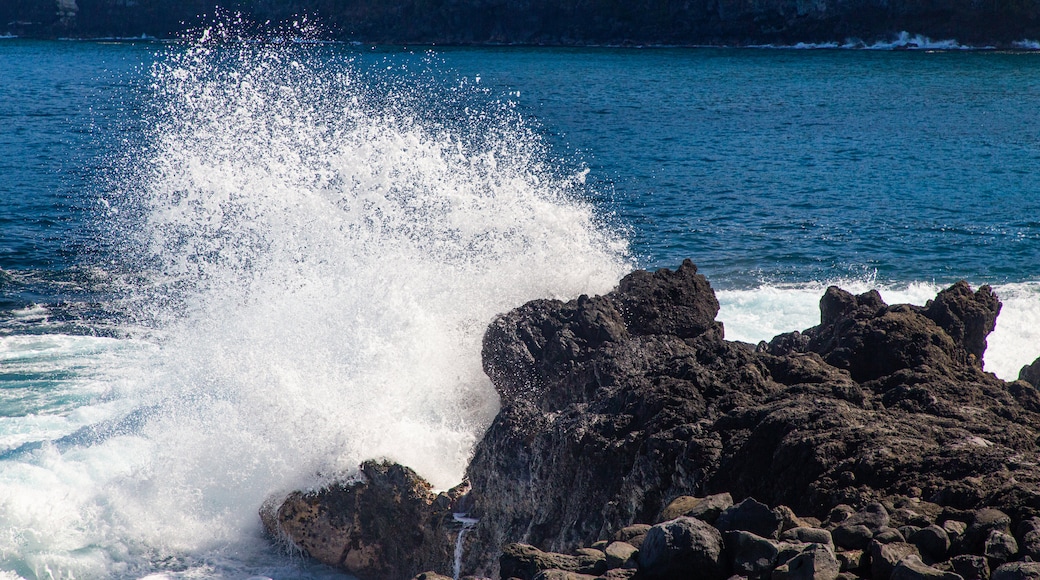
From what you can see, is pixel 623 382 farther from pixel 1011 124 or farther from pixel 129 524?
pixel 1011 124

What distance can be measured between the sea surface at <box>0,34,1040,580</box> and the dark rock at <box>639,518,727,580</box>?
559cm

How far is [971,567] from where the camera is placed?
624 centimetres

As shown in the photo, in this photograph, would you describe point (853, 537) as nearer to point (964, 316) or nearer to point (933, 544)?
point (933, 544)

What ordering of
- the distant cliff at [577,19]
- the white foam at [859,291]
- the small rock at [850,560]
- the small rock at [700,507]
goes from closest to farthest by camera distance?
the small rock at [850,560], the small rock at [700,507], the white foam at [859,291], the distant cliff at [577,19]

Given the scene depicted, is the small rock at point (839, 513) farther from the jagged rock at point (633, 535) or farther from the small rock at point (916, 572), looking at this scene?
the jagged rock at point (633, 535)

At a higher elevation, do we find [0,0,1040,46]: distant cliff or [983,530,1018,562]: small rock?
[0,0,1040,46]: distant cliff

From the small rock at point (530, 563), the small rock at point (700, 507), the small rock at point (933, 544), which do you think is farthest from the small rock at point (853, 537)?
the small rock at point (530, 563)

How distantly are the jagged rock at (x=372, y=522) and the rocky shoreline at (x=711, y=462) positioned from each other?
23mm

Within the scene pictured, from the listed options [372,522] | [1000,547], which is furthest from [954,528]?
[372,522]

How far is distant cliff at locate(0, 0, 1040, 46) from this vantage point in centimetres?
8119

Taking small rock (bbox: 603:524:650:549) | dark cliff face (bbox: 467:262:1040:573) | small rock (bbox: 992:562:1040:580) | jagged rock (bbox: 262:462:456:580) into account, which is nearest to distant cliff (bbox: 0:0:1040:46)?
dark cliff face (bbox: 467:262:1040:573)

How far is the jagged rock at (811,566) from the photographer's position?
→ 610 cm

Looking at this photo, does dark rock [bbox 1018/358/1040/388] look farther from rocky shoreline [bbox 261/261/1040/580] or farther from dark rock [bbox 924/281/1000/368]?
dark rock [bbox 924/281/1000/368]

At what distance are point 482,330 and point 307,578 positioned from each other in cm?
455
